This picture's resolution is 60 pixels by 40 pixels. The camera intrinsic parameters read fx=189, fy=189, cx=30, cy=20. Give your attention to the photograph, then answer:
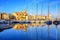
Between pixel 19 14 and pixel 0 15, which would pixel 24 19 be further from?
pixel 0 15

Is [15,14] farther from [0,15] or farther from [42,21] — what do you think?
[42,21]

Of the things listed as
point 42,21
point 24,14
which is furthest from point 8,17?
point 42,21

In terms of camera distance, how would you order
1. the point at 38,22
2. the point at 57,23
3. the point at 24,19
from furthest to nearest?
1. the point at 24,19
2. the point at 38,22
3. the point at 57,23

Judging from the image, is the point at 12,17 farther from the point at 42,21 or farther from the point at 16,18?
the point at 42,21

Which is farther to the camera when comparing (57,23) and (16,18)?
(16,18)

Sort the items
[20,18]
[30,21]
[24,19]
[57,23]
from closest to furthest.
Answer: [57,23] → [30,21] → [24,19] → [20,18]

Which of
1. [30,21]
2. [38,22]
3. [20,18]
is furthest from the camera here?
[20,18]

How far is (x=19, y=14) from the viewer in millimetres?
29406

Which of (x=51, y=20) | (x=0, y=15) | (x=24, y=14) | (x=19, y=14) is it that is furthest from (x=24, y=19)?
(x=51, y=20)

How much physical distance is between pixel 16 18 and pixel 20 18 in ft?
3.88

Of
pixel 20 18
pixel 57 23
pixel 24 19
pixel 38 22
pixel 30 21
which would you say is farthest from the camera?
pixel 20 18

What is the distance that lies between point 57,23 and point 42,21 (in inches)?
164

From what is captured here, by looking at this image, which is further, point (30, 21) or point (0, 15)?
point (0, 15)

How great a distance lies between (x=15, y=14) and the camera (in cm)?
2972
